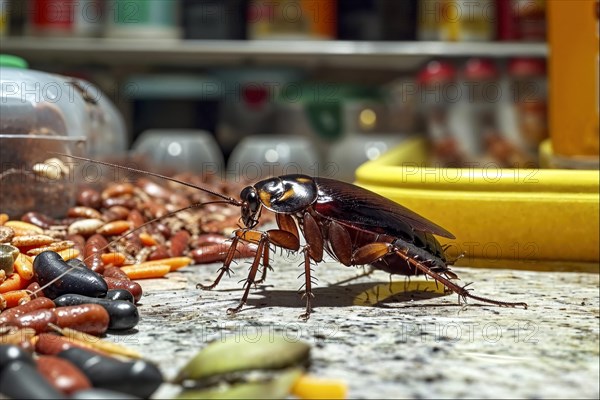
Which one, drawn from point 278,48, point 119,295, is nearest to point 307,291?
point 119,295

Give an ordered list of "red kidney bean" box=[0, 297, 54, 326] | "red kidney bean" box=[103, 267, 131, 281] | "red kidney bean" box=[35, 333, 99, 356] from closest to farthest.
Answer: "red kidney bean" box=[35, 333, 99, 356] < "red kidney bean" box=[0, 297, 54, 326] < "red kidney bean" box=[103, 267, 131, 281]

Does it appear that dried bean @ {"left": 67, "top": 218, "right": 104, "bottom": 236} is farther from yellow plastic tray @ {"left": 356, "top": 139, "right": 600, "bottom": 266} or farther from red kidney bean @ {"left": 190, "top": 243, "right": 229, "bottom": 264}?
yellow plastic tray @ {"left": 356, "top": 139, "right": 600, "bottom": 266}

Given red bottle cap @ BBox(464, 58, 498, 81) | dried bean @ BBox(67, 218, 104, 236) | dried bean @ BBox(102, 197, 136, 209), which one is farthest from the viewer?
red bottle cap @ BBox(464, 58, 498, 81)

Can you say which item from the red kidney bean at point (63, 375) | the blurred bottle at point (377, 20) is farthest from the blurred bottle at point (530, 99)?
the red kidney bean at point (63, 375)

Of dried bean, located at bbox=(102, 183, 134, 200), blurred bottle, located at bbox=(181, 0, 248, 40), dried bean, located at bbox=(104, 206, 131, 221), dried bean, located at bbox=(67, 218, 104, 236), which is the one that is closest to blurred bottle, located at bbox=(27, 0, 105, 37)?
blurred bottle, located at bbox=(181, 0, 248, 40)

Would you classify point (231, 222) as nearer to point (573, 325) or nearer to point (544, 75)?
point (573, 325)

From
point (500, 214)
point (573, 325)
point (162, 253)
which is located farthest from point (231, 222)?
point (573, 325)
